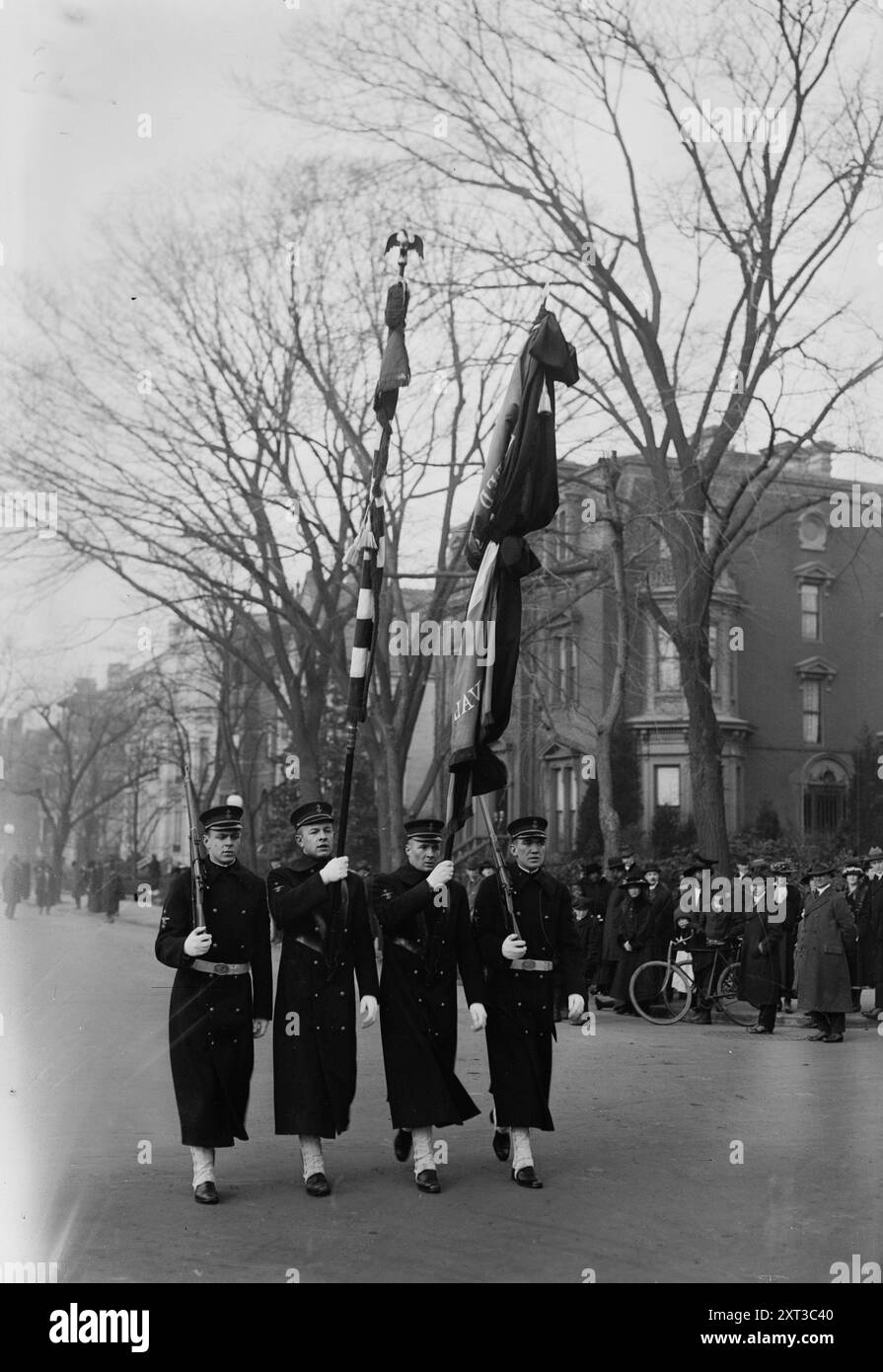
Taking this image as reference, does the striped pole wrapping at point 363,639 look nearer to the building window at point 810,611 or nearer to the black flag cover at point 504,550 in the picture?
the black flag cover at point 504,550

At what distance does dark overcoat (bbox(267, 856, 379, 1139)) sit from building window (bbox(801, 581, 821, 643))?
38231 mm

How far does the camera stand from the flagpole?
731 cm

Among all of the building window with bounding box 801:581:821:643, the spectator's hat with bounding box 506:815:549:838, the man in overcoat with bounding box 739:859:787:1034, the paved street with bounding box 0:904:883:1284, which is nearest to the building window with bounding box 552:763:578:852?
the building window with bounding box 801:581:821:643

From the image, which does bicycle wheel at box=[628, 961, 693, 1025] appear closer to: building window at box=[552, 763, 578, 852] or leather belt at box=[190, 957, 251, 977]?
leather belt at box=[190, 957, 251, 977]

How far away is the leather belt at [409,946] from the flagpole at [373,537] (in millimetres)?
583

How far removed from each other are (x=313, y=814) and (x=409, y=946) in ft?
2.72

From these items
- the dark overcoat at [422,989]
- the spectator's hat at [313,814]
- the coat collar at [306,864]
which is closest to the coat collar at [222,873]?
the coat collar at [306,864]

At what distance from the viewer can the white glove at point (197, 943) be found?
6992 mm

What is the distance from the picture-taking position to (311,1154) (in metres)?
7.23

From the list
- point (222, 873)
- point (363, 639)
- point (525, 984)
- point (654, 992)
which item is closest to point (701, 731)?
point (654, 992)

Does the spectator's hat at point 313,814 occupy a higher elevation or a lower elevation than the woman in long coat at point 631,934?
higher

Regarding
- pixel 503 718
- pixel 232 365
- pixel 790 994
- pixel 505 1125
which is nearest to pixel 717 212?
pixel 232 365
